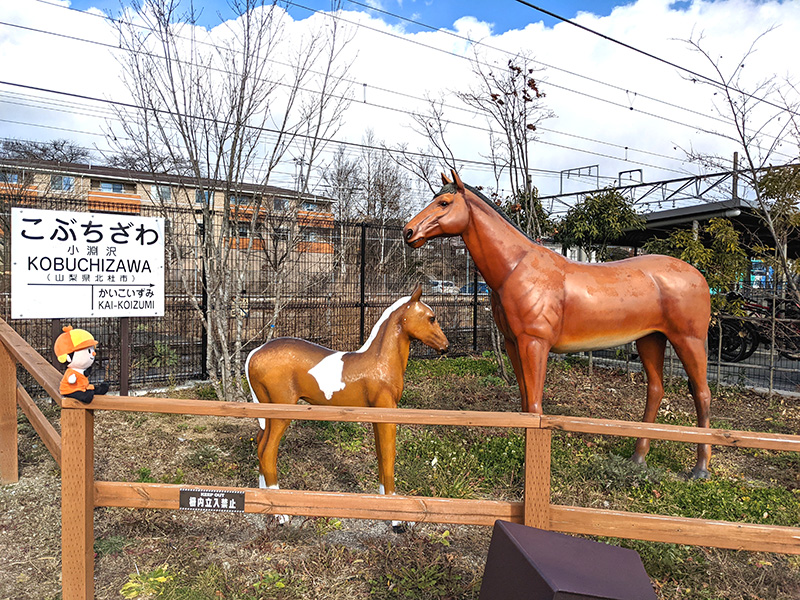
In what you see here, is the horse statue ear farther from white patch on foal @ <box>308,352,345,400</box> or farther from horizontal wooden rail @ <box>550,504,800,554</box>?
horizontal wooden rail @ <box>550,504,800,554</box>

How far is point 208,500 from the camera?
7.34 feet

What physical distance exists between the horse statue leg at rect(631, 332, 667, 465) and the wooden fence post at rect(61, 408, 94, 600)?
152 inches

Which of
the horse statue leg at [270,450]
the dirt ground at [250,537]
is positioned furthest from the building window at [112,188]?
the horse statue leg at [270,450]

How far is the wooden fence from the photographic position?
6.92ft

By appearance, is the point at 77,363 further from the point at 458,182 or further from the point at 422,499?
the point at 458,182

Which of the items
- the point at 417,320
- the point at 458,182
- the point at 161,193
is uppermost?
the point at 161,193

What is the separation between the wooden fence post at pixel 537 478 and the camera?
2141 mm

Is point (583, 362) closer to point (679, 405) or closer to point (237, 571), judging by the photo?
point (679, 405)

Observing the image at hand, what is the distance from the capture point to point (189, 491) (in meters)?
2.23

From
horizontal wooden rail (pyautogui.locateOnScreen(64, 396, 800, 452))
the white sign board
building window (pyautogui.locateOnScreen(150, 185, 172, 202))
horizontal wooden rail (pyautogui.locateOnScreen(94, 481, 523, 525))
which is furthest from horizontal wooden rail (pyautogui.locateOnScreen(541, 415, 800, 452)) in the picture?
the white sign board

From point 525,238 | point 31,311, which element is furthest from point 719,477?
point 31,311

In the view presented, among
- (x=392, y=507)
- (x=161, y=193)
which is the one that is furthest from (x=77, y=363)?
(x=161, y=193)

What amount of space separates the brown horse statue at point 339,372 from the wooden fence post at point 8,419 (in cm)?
244

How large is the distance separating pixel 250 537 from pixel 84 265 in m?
3.53
